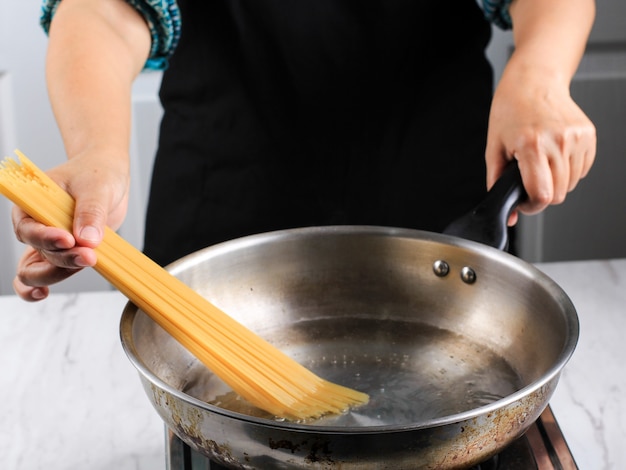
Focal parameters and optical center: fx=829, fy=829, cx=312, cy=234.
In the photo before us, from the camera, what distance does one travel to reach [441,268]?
734mm

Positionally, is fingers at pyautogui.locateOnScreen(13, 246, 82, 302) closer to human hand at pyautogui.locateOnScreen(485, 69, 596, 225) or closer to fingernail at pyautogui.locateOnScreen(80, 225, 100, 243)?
fingernail at pyautogui.locateOnScreen(80, 225, 100, 243)

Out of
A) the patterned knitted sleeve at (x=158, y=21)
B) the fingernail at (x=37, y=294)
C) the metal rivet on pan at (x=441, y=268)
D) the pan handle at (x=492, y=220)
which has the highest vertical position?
the patterned knitted sleeve at (x=158, y=21)

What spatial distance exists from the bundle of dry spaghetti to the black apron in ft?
1.62

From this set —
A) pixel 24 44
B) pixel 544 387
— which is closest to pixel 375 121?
pixel 544 387

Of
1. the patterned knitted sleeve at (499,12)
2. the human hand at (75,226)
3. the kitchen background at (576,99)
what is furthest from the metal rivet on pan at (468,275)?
the kitchen background at (576,99)

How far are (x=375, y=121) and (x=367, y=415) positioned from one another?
57 cm

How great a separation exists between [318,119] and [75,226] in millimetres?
545

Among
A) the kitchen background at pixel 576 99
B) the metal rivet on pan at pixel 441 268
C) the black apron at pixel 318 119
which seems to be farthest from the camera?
the kitchen background at pixel 576 99

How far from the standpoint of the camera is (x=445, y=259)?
2.39ft

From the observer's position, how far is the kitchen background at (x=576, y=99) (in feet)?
5.60

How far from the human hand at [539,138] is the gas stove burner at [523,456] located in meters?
0.23

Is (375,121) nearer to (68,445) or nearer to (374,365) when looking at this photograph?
(374,365)

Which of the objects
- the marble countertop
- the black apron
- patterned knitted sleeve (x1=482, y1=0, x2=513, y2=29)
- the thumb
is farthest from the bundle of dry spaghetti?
patterned knitted sleeve (x1=482, y1=0, x2=513, y2=29)

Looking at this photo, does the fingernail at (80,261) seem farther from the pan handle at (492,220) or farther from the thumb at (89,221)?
the pan handle at (492,220)
